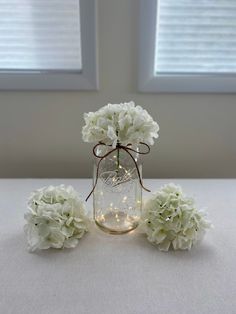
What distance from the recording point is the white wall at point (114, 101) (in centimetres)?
108

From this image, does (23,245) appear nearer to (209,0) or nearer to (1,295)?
(1,295)

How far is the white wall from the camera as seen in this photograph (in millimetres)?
1085

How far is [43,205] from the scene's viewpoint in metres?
0.72

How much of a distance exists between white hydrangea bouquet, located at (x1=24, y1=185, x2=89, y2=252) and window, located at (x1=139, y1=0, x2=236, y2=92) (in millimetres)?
527

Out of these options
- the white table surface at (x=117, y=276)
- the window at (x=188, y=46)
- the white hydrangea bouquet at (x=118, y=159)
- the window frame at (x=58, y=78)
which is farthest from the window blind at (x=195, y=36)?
the white table surface at (x=117, y=276)

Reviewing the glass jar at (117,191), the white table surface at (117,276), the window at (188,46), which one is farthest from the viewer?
the window at (188,46)

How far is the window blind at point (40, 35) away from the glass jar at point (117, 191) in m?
0.47

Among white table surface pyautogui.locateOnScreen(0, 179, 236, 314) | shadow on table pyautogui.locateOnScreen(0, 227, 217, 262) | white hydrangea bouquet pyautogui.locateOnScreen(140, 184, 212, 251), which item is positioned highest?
white hydrangea bouquet pyautogui.locateOnScreen(140, 184, 212, 251)

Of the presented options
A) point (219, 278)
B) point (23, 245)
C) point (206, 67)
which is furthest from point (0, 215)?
point (206, 67)

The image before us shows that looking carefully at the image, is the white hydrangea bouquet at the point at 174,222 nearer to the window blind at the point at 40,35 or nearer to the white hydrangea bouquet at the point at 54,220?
the white hydrangea bouquet at the point at 54,220

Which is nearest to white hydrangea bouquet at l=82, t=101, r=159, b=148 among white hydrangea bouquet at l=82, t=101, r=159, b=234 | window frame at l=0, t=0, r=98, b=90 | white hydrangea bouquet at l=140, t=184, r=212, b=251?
white hydrangea bouquet at l=82, t=101, r=159, b=234

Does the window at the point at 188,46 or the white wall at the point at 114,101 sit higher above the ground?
the window at the point at 188,46

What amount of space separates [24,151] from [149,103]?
1.63 feet

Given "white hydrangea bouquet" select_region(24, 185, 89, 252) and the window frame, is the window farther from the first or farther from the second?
"white hydrangea bouquet" select_region(24, 185, 89, 252)
